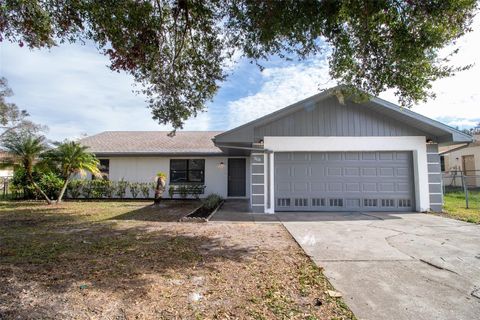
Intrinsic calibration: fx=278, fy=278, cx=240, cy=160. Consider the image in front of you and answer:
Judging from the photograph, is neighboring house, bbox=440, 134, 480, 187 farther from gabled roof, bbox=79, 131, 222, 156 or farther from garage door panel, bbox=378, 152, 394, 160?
Result: gabled roof, bbox=79, 131, 222, 156

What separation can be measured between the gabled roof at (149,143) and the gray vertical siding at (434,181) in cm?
965

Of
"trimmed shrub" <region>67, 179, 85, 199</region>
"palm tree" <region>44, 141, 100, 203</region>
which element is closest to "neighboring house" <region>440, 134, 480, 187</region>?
"palm tree" <region>44, 141, 100, 203</region>

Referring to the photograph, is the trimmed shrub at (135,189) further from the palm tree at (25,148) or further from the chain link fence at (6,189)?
the chain link fence at (6,189)

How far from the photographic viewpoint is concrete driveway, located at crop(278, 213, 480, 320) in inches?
119

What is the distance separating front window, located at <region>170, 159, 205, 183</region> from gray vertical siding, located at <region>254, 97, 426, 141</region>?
21.6 feet

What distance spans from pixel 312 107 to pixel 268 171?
2.87 meters

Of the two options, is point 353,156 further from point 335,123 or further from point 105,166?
point 105,166

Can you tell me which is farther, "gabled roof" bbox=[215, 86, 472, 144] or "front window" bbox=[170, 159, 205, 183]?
"front window" bbox=[170, 159, 205, 183]

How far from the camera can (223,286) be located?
3529 mm

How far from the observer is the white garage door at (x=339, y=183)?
10.2 meters

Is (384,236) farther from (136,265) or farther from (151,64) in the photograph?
(151,64)

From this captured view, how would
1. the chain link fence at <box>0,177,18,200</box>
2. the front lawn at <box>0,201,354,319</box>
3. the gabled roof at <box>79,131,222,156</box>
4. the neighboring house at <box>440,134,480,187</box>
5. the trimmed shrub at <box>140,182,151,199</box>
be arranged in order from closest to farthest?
the front lawn at <box>0,201,354,319</box> < the chain link fence at <box>0,177,18,200</box> < the trimmed shrub at <box>140,182,151,199</box> < the gabled roof at <box>79,131,222,156</box> < the neighboring house at <box>440,134,480,187</box>

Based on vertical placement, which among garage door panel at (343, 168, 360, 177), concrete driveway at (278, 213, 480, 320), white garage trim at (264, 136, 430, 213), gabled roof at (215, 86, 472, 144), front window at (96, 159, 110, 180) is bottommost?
Result: concrete driveway at (278, 213, 480, 320)

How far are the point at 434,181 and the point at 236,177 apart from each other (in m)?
9.40
